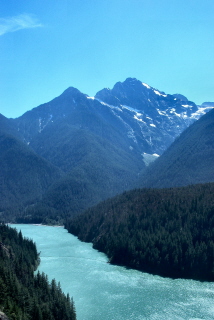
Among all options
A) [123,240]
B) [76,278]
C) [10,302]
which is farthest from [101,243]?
[10,302]

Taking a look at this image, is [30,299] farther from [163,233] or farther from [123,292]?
[163,233]

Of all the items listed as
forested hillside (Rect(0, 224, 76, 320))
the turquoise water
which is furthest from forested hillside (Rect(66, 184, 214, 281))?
forested hillside (Rect(0, 224, 76, 320))

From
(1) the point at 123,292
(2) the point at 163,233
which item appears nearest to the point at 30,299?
(1) the point at 123,292

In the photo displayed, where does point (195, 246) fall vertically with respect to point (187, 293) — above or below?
above

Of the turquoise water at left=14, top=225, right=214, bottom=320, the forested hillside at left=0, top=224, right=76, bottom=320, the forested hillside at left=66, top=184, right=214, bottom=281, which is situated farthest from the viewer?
the forested hillside at left=66, top=184, right=214, bottom=281

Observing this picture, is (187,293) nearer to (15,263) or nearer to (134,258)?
(134,258)

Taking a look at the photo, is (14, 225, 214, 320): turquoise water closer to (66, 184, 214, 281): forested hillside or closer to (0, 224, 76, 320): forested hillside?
(0, 224, 76, 320): forested hillside
